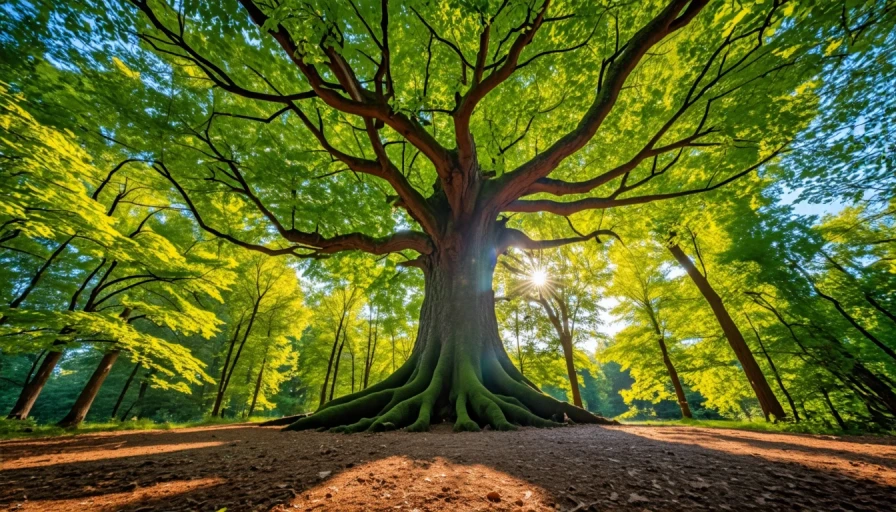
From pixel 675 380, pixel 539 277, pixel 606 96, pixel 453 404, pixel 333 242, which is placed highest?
pixel 539 277

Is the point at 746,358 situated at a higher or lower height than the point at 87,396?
higher

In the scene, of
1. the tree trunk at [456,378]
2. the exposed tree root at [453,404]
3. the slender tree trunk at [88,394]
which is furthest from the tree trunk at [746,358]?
the slender tree trunk at [88,394]

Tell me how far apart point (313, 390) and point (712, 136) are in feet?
94.7

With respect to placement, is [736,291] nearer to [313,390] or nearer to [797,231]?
[797,231]

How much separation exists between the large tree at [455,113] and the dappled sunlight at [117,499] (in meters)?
2.77

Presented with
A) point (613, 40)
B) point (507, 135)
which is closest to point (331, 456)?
point (507, 135)

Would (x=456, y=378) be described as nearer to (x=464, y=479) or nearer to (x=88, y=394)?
(x=464, y=479)

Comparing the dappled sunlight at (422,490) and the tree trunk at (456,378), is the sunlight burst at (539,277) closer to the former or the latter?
the tree trunk at (456,378)

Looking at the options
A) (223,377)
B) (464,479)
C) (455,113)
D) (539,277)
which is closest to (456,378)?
(464,479)

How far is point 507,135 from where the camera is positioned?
252 inches

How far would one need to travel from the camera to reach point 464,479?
1.96 metres

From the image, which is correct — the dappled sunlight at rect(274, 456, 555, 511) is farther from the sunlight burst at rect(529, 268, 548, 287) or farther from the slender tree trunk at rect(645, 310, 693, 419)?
the slender tree trunk at rect(645, 310, 693, 419)

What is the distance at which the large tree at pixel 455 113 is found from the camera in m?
3.92

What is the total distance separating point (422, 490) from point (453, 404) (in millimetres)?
3525
